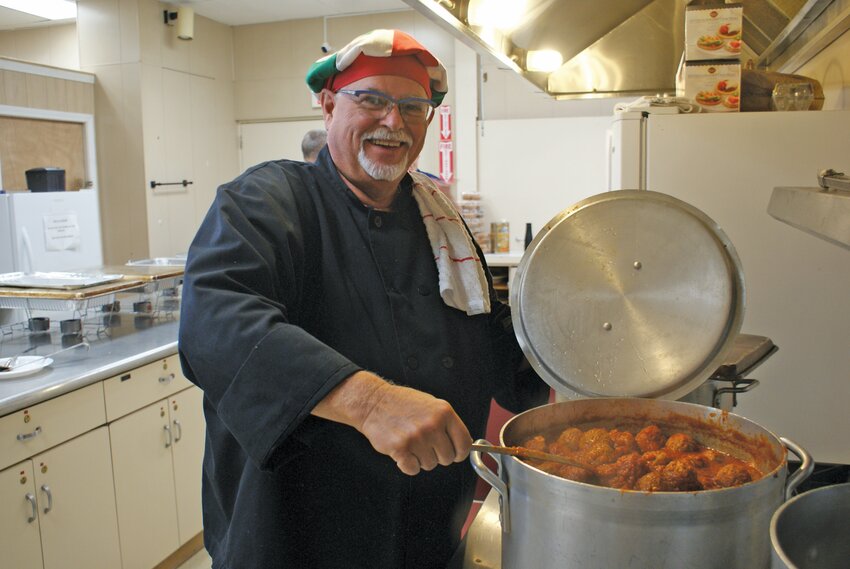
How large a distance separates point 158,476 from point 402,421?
7.86 feet

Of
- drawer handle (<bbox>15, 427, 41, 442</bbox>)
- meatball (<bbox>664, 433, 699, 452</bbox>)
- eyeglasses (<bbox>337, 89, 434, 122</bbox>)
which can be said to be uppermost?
eyeglasses (<bbox>337, 89, 434, 122</bbox>)

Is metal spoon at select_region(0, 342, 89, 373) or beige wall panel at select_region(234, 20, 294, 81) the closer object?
metal spoon at select_region(0, 342, 89, 373)

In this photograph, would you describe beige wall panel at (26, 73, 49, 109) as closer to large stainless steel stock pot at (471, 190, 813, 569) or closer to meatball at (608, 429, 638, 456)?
large stainless steel stock pot at (471, 190, 813, 569)

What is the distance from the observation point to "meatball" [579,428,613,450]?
985 millimetres

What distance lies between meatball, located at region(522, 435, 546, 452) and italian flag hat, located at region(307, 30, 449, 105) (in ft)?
2.40

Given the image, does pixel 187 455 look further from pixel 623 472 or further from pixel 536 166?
pixel 536 166

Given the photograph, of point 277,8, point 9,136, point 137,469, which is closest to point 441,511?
point 137,469

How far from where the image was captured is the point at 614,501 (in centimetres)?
73

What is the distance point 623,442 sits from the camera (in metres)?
0.99

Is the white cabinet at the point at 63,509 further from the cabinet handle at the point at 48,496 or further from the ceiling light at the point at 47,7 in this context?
the ceiling light at the point at 47,7

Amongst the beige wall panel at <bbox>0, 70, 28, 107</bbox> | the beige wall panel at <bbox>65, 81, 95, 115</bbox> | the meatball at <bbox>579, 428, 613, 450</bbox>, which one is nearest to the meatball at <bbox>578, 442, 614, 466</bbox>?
the meatball at <bbox>579, 428, 613, 450</bbox>

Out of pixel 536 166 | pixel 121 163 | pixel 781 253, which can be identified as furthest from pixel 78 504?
pixel 536 166

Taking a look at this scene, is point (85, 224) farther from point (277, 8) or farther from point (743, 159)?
point (743, 159)

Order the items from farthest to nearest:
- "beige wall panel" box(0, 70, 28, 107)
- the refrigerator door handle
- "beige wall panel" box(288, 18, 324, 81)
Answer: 1. "beige wall panel" box(288, 18, 324, 81)
2. "beige wall panel" box(0, 70, 28, 107)
3. the refrigerator door handle
